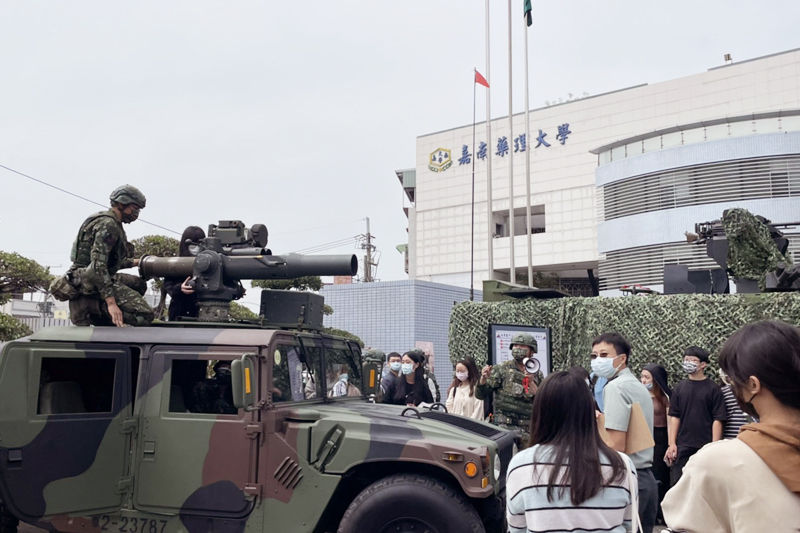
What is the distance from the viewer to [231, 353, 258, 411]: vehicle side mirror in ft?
13.7

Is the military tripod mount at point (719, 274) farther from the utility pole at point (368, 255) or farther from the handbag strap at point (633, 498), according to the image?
the utility pole at point (368, 255)

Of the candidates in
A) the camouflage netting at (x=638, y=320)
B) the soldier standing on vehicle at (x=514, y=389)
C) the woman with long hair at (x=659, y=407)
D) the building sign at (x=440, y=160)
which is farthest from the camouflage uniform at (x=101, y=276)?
the building sign at (x=440, y=160)

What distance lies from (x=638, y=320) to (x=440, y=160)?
25973mm

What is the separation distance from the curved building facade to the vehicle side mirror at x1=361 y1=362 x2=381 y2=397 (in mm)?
18596

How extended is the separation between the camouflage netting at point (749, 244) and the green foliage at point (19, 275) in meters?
12.3

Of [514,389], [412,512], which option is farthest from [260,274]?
[514,389]

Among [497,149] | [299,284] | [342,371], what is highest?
[497,149]

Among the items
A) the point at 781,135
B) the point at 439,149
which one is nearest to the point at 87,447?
the point at 781,135

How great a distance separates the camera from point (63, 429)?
14.8ft

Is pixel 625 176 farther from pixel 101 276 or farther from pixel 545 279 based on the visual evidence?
pixel 101 276

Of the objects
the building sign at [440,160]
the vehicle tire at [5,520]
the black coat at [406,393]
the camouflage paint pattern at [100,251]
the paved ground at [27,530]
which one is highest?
the building sign at [440,160]

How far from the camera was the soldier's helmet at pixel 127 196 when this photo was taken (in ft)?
17.5

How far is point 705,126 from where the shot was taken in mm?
23016

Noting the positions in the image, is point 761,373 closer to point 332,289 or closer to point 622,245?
point 332,289
